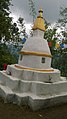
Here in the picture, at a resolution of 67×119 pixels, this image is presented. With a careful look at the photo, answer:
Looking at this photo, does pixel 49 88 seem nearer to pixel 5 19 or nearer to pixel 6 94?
pixel 6 94

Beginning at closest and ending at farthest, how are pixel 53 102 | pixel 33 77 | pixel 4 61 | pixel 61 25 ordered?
pixel 53 102
pixel 33 77
pixel 4 61
pixel 61 25

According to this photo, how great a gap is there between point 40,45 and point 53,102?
2398mm

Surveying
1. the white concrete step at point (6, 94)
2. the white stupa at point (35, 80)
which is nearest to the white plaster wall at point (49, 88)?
the white stupa at point (35, 80)

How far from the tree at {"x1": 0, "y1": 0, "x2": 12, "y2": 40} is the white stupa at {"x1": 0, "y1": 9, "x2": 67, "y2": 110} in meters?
5.58

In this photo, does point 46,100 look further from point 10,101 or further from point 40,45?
point 40,45

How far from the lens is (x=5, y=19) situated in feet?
45.6

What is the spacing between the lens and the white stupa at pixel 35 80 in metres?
7.00

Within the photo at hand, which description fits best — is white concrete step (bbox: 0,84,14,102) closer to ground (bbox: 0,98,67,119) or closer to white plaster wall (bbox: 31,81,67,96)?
ground (bbox: 0,98,67,119)

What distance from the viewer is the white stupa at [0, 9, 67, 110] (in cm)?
700

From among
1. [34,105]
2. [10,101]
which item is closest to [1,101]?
[10,101]

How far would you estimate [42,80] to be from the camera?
7.64 m

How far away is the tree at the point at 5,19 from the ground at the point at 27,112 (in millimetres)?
7588

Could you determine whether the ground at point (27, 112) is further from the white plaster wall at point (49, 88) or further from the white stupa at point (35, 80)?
the white plaster wall at point (49, 88)

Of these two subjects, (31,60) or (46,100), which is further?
(31,60)
